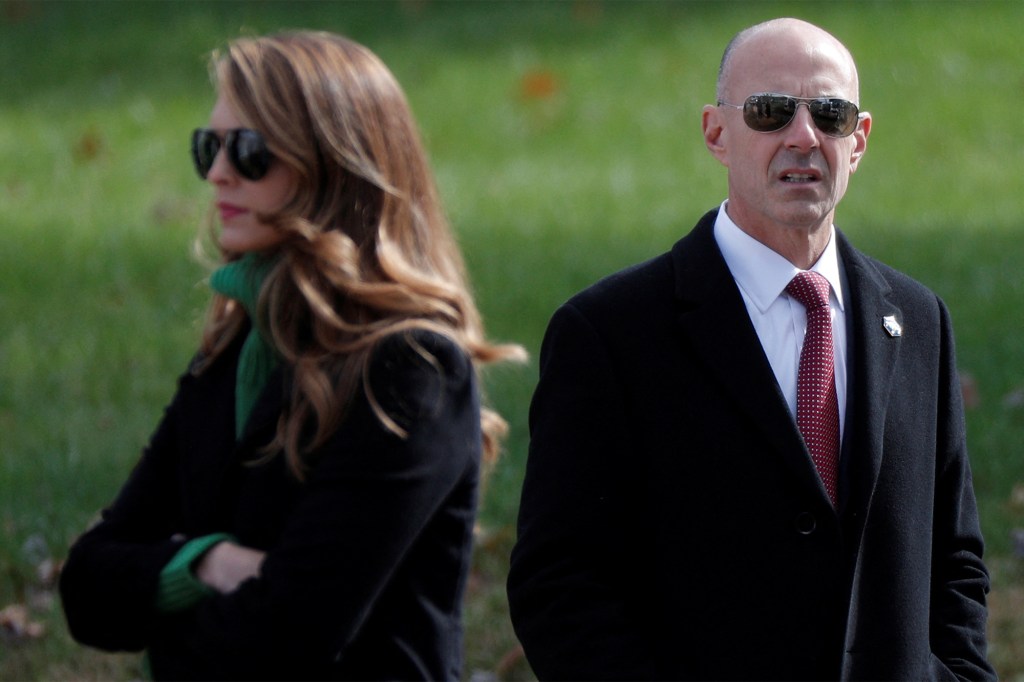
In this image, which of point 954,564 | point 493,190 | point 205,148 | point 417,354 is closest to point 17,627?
point 205,148

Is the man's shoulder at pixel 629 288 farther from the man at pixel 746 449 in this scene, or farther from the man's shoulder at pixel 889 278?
A: the man's shoulder at pixel 889 278

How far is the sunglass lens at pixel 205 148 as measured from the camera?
3.40m

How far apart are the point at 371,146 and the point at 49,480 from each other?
3390mm

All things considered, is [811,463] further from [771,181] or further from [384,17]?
[384,17]

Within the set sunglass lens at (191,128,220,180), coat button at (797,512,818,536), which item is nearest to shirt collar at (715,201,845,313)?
coat button at (797,512,818,536)

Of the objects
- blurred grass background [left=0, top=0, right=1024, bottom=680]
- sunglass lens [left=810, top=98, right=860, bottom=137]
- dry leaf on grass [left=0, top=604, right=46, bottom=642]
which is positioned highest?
sunglass lens [left=810, top=98, right=860, bottom=137]

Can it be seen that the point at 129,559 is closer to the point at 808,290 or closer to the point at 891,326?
the point at 808,290

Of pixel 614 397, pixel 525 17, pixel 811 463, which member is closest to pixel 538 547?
pixel 614 397

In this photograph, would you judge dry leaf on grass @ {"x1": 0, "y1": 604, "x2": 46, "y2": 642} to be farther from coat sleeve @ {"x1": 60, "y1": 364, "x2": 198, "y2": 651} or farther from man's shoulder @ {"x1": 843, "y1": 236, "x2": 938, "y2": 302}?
man's shoulder @ {"x1": 843, "y1": 236, "x2": 938, "y2": 302}

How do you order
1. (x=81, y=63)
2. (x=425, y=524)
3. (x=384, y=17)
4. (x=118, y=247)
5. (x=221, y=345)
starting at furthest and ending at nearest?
(x=384, y=17) → (x=81, y=63) → (x=118, y=247) → (x=221, y=345) → (x=425, y=524)

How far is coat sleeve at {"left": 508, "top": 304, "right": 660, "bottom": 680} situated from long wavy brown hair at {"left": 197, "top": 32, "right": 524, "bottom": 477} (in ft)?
1.92

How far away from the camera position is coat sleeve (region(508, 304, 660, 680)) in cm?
263

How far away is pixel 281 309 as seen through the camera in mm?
3312

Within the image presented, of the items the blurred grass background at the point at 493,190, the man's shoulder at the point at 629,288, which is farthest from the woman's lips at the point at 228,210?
the blurred grass background at the point at 493,190
